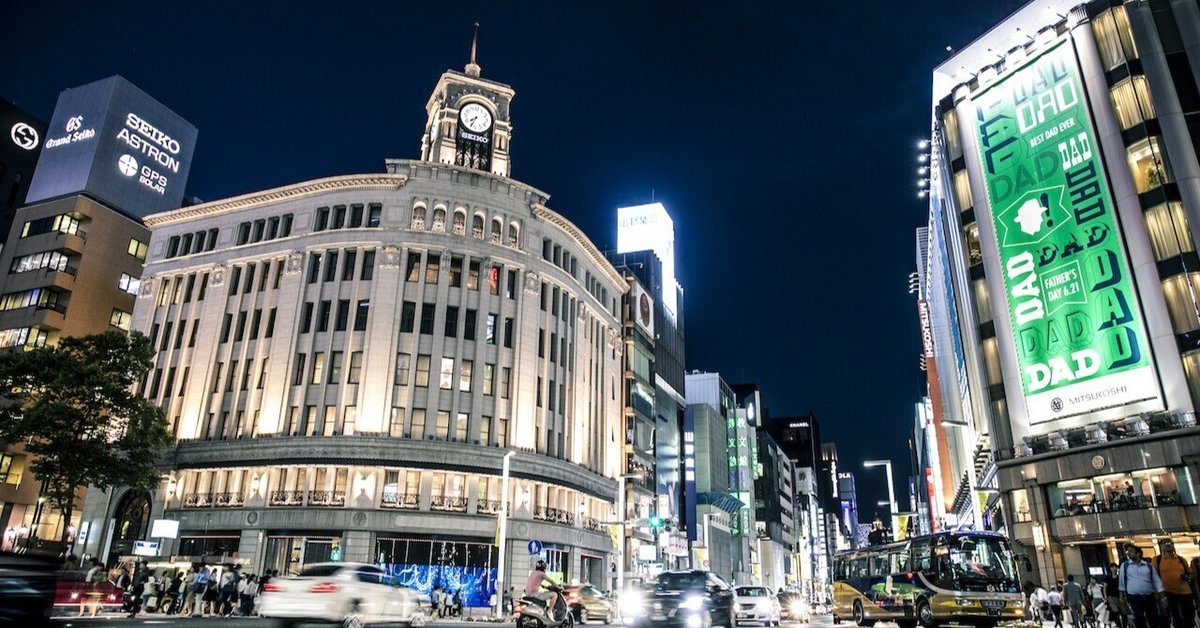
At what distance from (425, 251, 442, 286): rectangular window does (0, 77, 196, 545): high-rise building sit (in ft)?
93.1

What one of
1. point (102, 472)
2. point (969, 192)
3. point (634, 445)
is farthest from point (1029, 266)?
point (102, 472)

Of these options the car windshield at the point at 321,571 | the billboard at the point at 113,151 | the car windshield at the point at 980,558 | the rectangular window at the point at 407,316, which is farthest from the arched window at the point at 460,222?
the billboard at the point at 113,151

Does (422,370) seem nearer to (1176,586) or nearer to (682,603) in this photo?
(682,603)

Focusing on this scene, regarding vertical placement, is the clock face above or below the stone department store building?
above

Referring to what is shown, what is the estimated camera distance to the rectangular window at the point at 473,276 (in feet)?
170

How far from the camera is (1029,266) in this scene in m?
40.3

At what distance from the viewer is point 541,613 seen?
16984 mm

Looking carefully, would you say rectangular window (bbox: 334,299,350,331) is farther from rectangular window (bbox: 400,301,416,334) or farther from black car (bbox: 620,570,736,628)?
black car (bbox: 620,570,736,628)

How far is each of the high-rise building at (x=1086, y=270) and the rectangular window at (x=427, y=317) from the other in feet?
117

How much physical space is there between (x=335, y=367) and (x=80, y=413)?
14.1m

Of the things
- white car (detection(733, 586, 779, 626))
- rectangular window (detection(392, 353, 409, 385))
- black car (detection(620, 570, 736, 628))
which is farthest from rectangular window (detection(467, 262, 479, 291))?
black car (detection(620, 570, 736, 628))

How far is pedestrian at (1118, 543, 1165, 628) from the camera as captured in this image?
13.9 meters

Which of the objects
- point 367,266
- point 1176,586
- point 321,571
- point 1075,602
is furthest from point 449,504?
point 1176,586

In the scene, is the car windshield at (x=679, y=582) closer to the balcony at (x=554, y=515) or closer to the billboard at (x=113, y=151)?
the balcony at (x=554, y=515)
